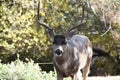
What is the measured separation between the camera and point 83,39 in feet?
31.8

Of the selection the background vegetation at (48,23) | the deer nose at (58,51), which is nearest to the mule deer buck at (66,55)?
the deer nose at (58,51)

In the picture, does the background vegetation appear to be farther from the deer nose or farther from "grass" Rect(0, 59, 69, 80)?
the deer nose

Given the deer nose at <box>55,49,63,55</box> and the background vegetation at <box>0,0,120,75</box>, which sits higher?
the deer nose at <box>55,49,63,55</box>

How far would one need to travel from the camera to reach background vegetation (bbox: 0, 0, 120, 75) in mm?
15261

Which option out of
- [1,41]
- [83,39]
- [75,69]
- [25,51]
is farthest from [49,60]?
[75,69]

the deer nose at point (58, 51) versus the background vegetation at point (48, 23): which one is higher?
the deer nose at point (58, 51)

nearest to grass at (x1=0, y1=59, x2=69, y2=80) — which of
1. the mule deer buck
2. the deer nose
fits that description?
the mule deer buck

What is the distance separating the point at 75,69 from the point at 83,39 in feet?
5.14

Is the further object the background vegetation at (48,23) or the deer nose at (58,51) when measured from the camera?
the background vegetation at (48,23)

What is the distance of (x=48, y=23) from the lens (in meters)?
16.1

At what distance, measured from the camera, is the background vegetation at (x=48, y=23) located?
50.1 feet

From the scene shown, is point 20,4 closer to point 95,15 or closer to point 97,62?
point 95,15

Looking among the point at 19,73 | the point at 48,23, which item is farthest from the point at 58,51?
the point at 48,23

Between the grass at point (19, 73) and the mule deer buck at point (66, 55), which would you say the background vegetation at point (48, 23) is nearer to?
the grass at point (19, 73)
